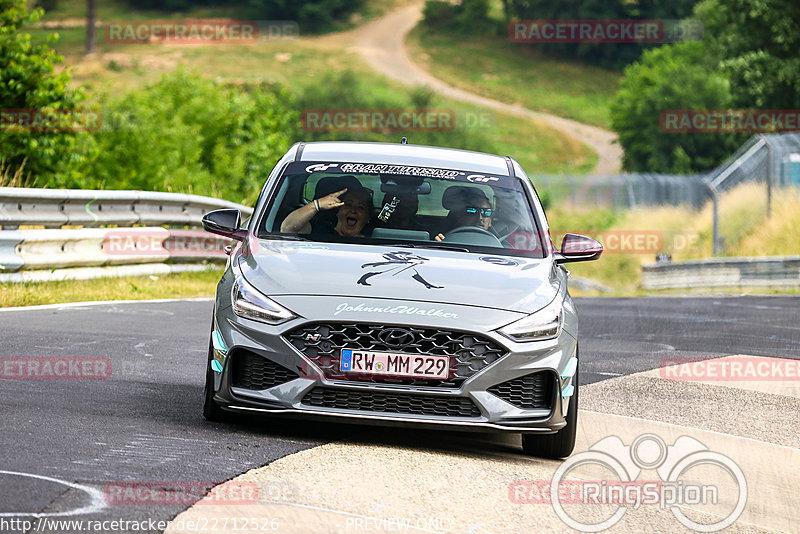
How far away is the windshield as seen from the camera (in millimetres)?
7641

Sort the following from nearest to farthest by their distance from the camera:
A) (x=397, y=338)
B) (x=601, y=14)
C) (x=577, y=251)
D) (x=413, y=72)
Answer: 1. (x=397, y=338)
2. (x=577, y=251)
3. (x=413, y=72)
4. (x=601, y=14)

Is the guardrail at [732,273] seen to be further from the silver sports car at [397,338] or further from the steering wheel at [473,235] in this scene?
the silver sports car at [397,338]

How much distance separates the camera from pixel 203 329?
12.1 m

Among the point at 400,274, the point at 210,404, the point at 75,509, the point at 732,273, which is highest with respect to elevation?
the point at 400,274

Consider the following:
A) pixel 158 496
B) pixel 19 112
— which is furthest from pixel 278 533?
pixel 19 112

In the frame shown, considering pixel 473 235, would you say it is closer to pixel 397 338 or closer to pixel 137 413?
pixel 397 338

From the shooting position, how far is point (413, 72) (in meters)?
124

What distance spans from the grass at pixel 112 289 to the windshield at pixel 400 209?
578 centimetres

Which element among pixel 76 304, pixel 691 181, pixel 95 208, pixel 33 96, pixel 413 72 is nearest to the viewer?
pixel 76 304

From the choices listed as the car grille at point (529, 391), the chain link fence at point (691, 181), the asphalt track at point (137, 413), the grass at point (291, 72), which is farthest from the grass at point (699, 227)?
Answer: the grass at point (291, 72)

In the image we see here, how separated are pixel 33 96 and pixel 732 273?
50.8 feet

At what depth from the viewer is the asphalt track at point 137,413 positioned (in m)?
5.49

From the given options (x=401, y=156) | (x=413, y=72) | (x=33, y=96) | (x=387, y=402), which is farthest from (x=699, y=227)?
(x=413, y=72)

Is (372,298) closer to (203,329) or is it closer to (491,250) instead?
(491,250)
